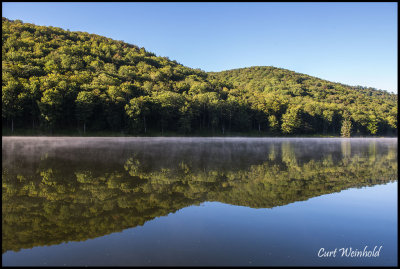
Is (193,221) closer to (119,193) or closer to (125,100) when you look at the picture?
(119,193)

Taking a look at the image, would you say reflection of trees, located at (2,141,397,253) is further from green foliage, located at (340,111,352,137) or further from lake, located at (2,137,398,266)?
green foliage, located at (340,111,352,137)

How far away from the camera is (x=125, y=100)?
266ft

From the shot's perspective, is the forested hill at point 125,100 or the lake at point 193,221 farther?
the forested hill at point 125,100

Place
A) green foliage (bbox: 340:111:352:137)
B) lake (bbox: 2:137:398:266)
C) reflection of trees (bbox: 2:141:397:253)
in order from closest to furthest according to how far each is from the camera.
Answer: lake (bbox: 2:137:398:266) < reflection of trees (bbox: 2:141:397:253) < green foliage (bbox: 340:111:352:137)

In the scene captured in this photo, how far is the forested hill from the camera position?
7025cm

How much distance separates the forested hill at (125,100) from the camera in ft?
230

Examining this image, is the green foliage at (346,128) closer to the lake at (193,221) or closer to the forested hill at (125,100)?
the forested hill at (125,100)
